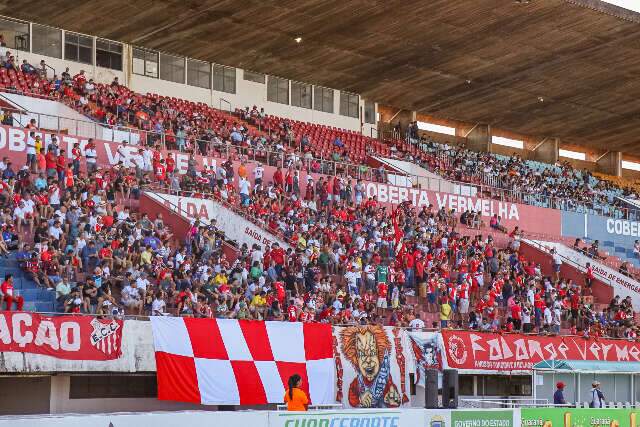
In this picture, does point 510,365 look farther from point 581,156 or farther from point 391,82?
point 581,156

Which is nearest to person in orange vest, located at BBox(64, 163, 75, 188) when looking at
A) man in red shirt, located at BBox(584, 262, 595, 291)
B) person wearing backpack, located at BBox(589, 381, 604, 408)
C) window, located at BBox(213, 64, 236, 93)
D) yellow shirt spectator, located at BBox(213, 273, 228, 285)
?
yellow shirt spectator, located at BBox(213, 273, 228, 285)

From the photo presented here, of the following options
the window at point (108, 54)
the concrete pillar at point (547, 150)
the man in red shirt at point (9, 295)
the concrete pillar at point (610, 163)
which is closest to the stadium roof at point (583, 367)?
the man in red shirt at point (9, 295)

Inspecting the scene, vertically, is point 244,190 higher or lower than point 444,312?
higher

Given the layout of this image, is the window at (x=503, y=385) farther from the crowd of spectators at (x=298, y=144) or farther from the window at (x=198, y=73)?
the window at (x=198, y=73)

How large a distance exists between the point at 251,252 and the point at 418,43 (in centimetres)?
1698

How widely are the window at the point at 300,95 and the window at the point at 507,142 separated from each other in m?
13.2

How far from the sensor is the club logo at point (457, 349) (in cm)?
3212

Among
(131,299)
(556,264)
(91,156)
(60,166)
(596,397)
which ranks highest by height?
(91,156)

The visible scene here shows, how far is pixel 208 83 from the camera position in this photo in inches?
1921

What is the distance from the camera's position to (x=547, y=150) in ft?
212

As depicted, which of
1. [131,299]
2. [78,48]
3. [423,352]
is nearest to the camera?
[131,299]

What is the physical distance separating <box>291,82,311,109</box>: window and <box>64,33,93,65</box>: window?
1013 cm

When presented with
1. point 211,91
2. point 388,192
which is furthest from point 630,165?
point 211,91

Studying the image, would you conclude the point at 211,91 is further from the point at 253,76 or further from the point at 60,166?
the point at 60,166
